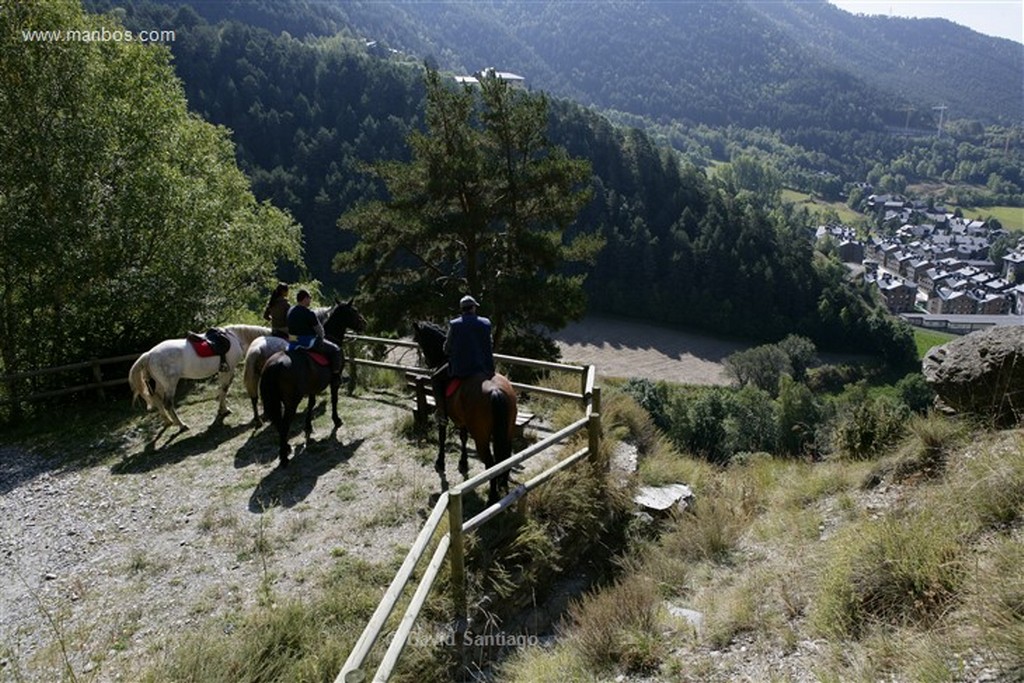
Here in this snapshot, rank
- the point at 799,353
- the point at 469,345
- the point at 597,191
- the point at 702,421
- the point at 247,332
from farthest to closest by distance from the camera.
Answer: the point at 597,191
the point at 799,353
the point at 702,421
the point at 247,332
the point at 469,345

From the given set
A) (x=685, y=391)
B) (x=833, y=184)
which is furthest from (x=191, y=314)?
(x=833, y=184)

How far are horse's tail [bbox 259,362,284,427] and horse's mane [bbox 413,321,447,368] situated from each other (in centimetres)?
198

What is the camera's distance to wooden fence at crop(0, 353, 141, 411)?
11.1 metres

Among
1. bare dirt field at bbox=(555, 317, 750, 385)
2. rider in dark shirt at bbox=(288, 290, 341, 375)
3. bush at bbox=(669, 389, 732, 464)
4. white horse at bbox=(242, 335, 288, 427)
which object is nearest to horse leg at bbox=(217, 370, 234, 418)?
white horse at bbox=(242, 335, 288, 427)

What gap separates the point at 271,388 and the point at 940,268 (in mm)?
148145

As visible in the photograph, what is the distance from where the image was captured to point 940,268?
414 ft

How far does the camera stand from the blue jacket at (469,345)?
7.24m

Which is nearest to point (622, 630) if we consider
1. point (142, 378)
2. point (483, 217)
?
point (142, 378)

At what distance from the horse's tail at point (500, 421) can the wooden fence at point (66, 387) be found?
28.1 ft

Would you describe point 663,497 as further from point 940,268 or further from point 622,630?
point 940,268

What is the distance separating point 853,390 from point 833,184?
160m

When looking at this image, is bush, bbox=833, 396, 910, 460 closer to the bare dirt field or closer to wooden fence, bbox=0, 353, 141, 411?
wooden fence, bbox=0, 353, 141, 411

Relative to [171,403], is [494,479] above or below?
above

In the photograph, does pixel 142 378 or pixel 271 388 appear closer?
pixel 271 388
